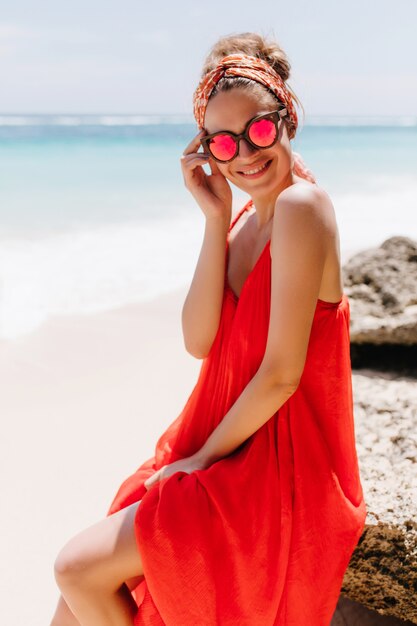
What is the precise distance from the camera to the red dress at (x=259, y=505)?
181 centimetres

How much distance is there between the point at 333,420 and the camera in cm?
209

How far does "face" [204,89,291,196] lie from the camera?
6.63 ft

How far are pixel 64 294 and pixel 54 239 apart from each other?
135 inches

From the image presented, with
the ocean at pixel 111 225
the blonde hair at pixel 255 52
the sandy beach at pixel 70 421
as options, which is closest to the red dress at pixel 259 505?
the blonde hair at pixel 255 52

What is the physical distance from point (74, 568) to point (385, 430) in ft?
4.60

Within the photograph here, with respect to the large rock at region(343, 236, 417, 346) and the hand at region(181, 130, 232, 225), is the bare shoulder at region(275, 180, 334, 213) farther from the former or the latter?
Result: the large rock at region(343, 236, 417, 346)

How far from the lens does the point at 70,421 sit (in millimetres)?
4215

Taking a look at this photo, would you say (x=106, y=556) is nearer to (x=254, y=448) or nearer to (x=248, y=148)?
(x=254, y=448)

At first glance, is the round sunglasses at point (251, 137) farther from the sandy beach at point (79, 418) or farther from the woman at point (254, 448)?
the sandy beach at point (79, 418)

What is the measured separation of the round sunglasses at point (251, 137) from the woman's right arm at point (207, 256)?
196mm

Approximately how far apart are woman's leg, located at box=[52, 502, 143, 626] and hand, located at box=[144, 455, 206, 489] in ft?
0.63

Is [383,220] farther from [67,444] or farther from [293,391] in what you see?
[293,391]

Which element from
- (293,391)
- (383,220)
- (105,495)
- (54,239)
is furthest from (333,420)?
(383,220)

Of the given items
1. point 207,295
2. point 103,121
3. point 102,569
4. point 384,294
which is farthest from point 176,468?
Result: point 103,121
